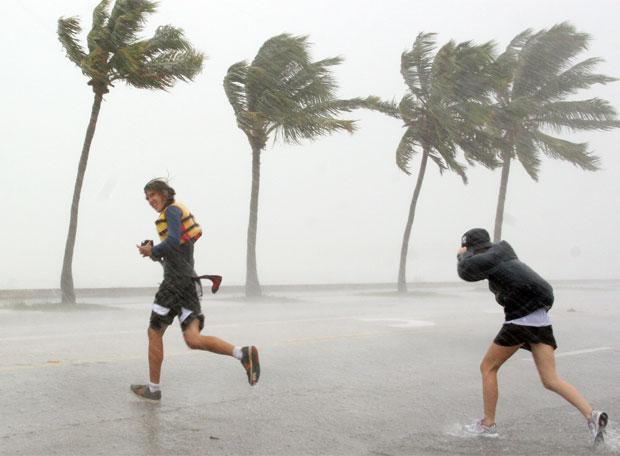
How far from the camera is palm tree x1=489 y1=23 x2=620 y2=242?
28484mm

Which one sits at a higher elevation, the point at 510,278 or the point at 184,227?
the point at 184,227

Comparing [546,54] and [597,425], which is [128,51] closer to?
[597,425]

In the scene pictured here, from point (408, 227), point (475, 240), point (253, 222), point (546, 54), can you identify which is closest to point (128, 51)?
point (253, 222)

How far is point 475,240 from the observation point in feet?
16.5

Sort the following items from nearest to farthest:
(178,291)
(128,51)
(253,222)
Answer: (178,291) < (128,51) < (253,222)

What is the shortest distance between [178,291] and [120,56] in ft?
38.3

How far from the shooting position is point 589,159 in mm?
28734

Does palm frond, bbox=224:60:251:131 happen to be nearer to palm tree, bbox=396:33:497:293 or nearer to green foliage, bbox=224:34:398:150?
green foliage, bbox=224:34:398:150

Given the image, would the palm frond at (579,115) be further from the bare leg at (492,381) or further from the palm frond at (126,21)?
the bare leg at (492,381)

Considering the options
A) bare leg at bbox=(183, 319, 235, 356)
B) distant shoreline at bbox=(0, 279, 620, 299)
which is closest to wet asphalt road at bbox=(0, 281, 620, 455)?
bare leg at bbox=(183, 319, 235, 356)

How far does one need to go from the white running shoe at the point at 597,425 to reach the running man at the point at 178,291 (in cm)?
243

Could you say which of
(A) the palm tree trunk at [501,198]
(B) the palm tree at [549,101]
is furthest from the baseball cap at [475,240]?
(A) the palm tree trunk at [501,198]

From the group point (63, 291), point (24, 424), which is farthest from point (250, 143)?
point (24, 424)

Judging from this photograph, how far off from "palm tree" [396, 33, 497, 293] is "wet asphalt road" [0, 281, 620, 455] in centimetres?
1416
